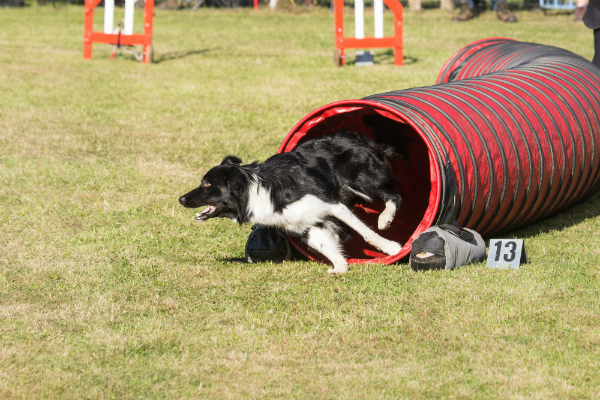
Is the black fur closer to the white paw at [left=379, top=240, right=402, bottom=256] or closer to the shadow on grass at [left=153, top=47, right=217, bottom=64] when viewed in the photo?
the white paw at [left=379, top=240, right=402, bottom=256]

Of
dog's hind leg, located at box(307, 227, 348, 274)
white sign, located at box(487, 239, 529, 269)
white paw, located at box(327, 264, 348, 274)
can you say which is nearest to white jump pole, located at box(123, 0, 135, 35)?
dog's hind leg, located at box(307, 227, 348, 274)

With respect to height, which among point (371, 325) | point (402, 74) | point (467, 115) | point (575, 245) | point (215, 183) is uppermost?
point (402, 74)

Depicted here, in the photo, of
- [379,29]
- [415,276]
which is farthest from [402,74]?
[415,276]

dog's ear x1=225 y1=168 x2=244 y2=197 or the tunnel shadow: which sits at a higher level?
dog's ear x1=225 y1=168 x2=244 y2=197

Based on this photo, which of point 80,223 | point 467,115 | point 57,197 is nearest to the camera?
point 467,115

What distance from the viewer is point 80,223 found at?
723 cm

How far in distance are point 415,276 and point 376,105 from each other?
1.43 meters

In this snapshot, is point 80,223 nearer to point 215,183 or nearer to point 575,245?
point 215,183

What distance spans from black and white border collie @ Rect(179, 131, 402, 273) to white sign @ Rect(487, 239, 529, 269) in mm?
814

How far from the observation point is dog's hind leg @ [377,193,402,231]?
6.28 metres

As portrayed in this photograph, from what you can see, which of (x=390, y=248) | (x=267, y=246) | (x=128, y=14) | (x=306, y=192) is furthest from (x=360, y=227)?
(x=128, y=14)

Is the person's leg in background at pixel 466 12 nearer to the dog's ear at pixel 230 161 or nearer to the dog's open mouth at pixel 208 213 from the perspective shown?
the dog's ear at pixel 230 161

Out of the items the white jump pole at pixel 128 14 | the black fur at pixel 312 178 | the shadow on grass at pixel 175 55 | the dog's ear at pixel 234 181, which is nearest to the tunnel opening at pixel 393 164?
the black fur at pixel 312 178

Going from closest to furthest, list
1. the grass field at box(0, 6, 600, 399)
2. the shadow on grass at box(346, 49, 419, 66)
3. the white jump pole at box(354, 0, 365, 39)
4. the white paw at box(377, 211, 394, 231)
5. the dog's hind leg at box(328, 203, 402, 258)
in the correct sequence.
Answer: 1. the grass field at box(0, 6, 600, 399)
2. the dog's hind leg at box(328, 203, 402, 258)
3. the white paw at box(377, 211, 394, 231)
4. the white jump pole at box(354, 0, 365, 39)
5. the shadow on grass at box(346, 49, 419, 66)
